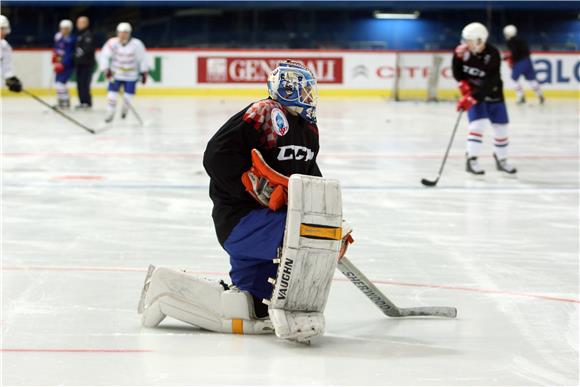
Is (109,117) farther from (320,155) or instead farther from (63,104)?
(320,155)

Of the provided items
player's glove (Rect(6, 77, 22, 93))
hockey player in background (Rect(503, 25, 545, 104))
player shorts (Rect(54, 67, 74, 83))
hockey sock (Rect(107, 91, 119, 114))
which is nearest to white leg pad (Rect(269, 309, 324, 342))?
player's glove (Rect(6, 77, 22, 93))

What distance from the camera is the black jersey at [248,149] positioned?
3861 millimetres

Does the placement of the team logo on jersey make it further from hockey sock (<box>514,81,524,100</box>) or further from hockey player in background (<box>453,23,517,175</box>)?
hockey sock (<box>514,81,524,100</box>)

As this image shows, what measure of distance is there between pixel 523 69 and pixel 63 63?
7.83m

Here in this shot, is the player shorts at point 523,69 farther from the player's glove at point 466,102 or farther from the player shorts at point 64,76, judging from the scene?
the player's glove at point 466,102

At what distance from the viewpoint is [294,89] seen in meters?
3.93

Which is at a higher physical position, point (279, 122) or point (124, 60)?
point (124, 60)

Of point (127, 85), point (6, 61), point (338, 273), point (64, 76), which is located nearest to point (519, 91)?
point (127, 85)

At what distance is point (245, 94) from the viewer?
840 inches

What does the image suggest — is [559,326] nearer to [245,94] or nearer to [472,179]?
[472,179]

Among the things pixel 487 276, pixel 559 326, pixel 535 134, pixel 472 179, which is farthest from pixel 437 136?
pixel 559 326

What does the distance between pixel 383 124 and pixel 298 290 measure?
11.2m

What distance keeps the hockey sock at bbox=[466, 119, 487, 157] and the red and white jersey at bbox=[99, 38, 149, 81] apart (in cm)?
656

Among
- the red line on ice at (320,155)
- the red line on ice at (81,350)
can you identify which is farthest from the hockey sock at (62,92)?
the red line on ice at (81,350)
